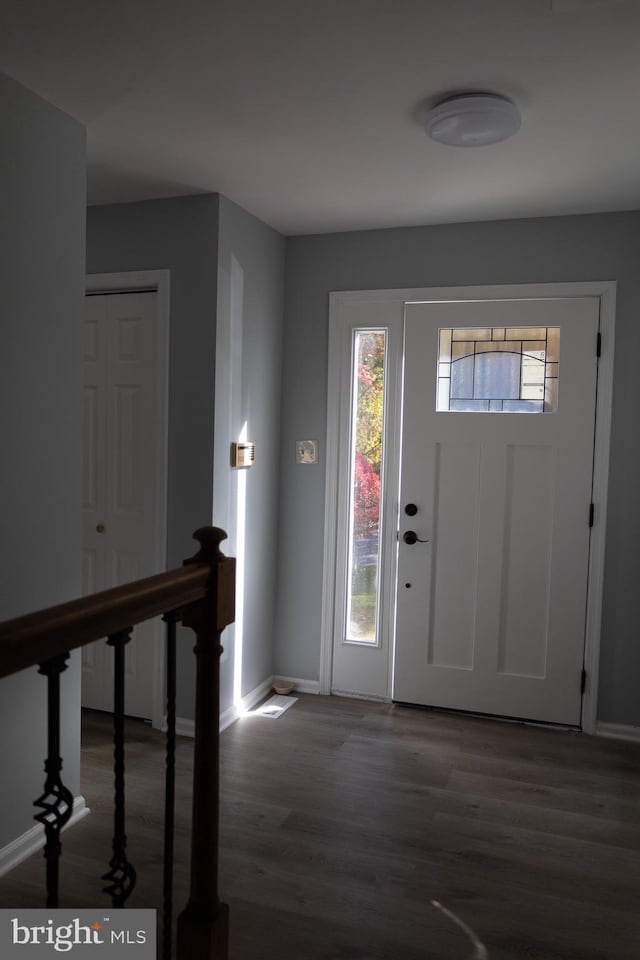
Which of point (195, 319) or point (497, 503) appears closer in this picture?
point (195, 319)

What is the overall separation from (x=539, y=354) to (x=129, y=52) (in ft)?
7.73

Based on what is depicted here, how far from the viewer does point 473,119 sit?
2398mm

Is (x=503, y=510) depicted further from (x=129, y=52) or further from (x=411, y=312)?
(x=129, y=52)

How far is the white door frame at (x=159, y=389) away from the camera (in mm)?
3506

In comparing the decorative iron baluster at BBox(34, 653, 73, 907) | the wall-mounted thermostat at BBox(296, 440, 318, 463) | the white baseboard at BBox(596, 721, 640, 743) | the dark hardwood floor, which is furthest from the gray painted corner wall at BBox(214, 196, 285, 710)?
the decorative iron baluster at BBox(34, 653, 73, 907)

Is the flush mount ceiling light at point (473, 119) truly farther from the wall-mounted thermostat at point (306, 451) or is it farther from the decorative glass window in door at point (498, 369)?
the wall-mounted thermostat at point (306, 451)

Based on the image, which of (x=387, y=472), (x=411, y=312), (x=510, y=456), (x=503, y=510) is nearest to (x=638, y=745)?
(x=503, y=510)

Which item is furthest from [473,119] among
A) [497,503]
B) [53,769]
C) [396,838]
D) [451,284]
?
[396,838]

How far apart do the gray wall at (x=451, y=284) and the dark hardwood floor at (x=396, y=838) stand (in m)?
0.50

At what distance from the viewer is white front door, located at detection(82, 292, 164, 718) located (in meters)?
3.62

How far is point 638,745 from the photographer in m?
3.61

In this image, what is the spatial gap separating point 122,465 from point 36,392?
121cm

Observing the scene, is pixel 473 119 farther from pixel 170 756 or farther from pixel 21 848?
pixel 21 848

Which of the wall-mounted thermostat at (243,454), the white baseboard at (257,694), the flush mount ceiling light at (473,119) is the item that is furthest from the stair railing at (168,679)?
the white baseboard at (257,694)
